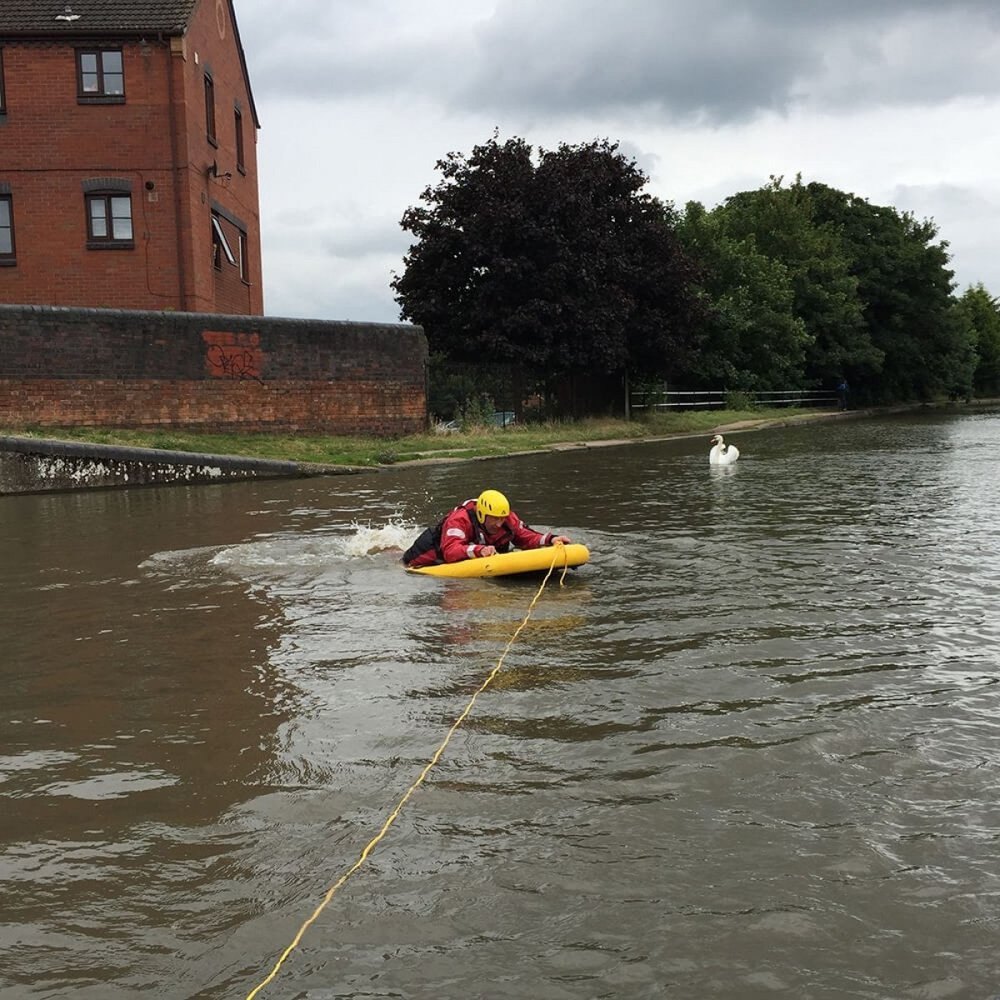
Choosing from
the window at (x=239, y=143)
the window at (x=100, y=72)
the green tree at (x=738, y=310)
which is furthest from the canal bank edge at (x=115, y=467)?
the green tree at (x=738, y=310)

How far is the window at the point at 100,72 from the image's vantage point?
2478 centimetres

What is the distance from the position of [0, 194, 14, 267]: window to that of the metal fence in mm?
18789

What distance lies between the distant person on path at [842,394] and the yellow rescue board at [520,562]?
4609 cm

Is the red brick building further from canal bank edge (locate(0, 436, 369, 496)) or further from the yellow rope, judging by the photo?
the yellow rope

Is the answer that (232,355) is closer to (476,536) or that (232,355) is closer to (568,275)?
(568,275)

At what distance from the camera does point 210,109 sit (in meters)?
27.3

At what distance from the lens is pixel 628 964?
3.11 m

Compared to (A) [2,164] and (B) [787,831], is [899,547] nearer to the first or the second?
(B) [787,831]

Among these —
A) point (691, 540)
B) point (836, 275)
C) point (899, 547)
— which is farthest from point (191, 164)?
point (836, 275)

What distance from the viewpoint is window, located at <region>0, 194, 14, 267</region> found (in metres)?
25.0

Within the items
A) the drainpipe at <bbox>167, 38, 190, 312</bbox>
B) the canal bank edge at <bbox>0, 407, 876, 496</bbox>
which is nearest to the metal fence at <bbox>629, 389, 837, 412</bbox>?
the drainpipe at <bbox>167, 38, 190, 312</bbox>

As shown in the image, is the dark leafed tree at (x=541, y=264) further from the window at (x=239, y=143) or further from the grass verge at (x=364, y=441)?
the window at (x=239, y=143)

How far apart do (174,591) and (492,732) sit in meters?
4.64

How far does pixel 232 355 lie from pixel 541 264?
1017 cm
